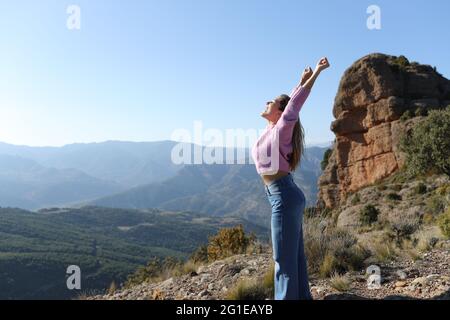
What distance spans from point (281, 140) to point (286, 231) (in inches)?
36.2

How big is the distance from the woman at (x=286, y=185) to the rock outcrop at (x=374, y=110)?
3613 centimetres

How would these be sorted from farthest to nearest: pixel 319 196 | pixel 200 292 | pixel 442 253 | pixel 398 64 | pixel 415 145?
pixel 319 196, pixel 398 64, pixel 415 145, pixel 442 253, pixel 200 292

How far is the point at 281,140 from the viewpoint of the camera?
4320 millimetres

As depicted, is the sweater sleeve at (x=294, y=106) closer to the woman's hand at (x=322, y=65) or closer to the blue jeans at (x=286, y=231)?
the woman's hand at (x=322, y=65)

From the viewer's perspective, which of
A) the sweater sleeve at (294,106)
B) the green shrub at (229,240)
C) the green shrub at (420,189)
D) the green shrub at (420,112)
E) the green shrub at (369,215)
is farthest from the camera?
the green shrub at (420,112)

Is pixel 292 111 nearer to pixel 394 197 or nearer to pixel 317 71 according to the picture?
pixel 317 71

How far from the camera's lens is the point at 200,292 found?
6.00 metres

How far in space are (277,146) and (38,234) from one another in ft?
412

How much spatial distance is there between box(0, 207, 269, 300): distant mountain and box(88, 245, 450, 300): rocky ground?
266cm

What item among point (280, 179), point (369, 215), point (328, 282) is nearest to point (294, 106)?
point (280, 179)

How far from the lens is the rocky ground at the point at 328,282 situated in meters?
5.48

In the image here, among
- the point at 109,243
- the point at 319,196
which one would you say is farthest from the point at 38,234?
the point at 319,196

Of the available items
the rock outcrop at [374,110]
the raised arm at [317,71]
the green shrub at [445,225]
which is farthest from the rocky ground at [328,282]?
the rock outcrop at [374,110]
